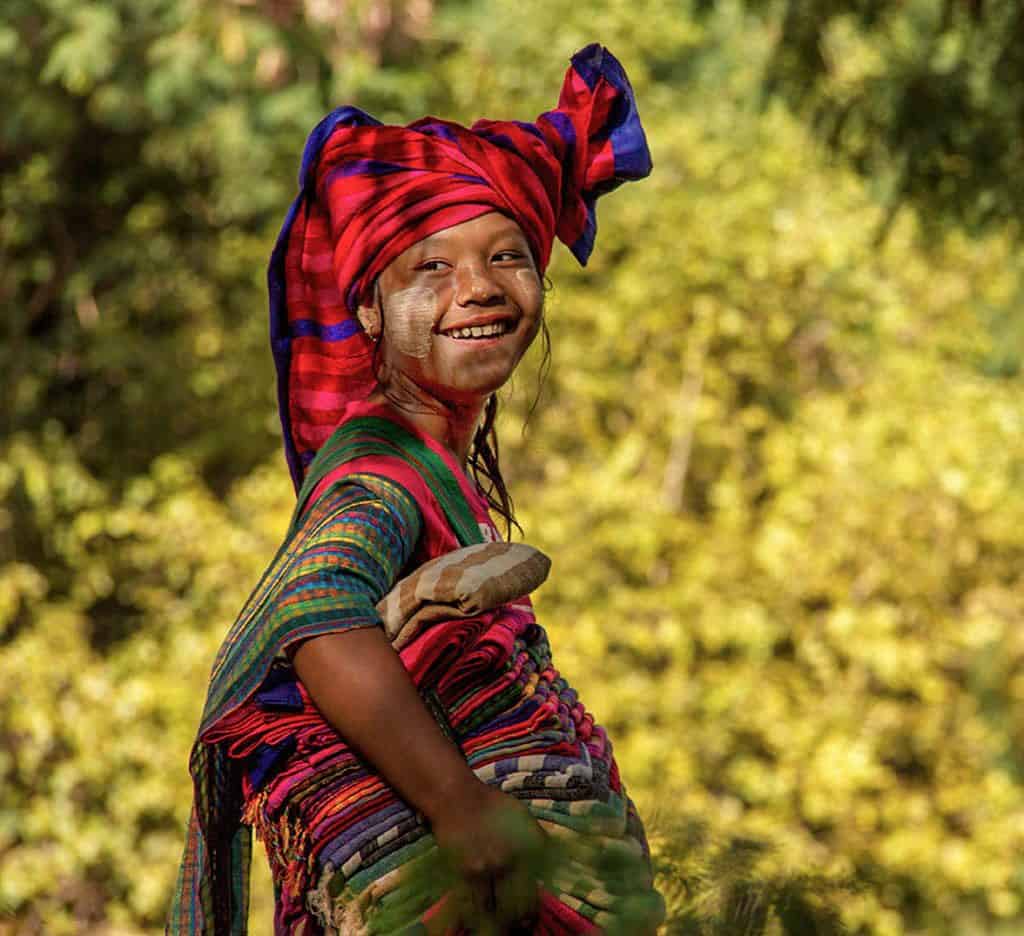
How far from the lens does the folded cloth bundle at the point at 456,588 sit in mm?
1578

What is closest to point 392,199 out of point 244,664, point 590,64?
point 590,64

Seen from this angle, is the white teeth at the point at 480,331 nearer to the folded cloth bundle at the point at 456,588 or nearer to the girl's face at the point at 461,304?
the girl's face at the point at 461,304

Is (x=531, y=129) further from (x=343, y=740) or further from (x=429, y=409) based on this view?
(x=343, y=740)

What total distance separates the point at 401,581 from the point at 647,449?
561 centimetres

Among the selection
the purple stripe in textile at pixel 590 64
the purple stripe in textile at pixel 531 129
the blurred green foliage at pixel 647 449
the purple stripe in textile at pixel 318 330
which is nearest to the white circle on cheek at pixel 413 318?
the purple stripe in textile at pixel 318 330

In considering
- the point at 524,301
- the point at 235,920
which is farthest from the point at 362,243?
the point at 235,920

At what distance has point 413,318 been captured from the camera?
1775 millimetres

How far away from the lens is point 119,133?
9633mm

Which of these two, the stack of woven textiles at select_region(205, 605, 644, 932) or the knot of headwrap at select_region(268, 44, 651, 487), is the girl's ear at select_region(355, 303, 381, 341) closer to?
the knot of headwrap at select_region(268, 44, 651, 487)

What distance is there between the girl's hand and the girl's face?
0.45m

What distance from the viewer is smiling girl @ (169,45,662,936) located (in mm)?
1556

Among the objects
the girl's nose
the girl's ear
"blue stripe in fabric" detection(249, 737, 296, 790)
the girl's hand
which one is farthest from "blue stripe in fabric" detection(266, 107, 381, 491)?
the girl's hand

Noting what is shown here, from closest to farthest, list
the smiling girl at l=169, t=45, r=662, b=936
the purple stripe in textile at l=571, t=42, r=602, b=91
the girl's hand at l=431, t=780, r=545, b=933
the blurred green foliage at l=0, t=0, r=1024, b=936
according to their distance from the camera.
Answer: the girl's hand at l=431, t=780, r=545, b=933, the smiling girl at l=169, t=45, r=662, b=936, the purple stripe in textile at l=571, t=42, r=602, b=91, the blurred green foliage at l=0, t=0, r=1024, b=936

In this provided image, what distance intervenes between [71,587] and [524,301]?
5.95 metres
